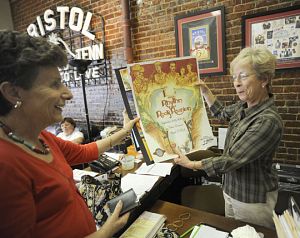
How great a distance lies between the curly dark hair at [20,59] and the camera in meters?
0.71

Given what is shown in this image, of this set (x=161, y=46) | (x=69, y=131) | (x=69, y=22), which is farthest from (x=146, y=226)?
(x=69, y=22)

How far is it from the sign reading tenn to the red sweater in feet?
10.3

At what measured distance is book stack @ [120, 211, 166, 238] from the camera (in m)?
1.18

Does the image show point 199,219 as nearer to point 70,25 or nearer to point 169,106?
point 169,106

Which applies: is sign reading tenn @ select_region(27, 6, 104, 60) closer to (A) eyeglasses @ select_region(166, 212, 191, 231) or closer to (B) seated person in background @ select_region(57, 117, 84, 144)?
(B) seated person in background @ select_region(57, 117, 84, 144)

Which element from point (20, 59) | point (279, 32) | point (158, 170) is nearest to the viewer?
point (20, 59)

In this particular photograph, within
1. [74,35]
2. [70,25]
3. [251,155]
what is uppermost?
[70,25]

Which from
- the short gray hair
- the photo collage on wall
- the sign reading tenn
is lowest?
the short gray hair

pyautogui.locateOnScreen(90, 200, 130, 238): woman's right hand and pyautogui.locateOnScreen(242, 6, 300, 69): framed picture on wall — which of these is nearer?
pyautogui.locateOnScreen(90, 200, 130, 238): woman's right hand

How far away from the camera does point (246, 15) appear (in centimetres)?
246

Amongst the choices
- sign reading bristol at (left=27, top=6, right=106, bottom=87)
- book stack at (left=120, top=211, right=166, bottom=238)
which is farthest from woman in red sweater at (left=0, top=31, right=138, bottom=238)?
sign reading bristol at (left=27, top=6, right=106, bottom=87)

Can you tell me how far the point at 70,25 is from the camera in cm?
391

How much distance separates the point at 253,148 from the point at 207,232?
48cm

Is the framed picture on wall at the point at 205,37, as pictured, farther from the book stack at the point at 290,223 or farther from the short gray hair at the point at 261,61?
the book stack at the point at 290,223
